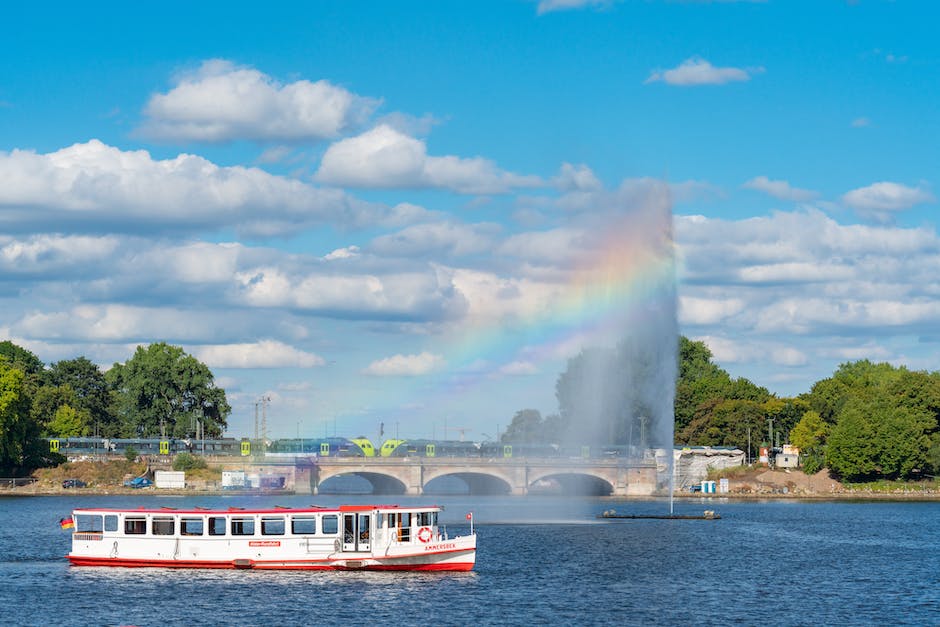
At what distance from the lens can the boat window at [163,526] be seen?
280ft

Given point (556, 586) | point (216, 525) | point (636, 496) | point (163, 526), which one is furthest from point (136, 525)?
point (636, 496)

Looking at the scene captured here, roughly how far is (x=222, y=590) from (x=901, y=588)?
45399mm

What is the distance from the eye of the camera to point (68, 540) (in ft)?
356

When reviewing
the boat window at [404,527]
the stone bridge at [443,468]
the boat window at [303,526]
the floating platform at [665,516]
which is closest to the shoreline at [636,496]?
the stone bridge at [443,468]

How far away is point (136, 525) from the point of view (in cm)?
8562

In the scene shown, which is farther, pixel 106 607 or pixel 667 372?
pixel 667 372

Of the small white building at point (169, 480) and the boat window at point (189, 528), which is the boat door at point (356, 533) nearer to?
the boat window at point (189, 528)

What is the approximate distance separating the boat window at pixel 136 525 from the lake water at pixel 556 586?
2.72m

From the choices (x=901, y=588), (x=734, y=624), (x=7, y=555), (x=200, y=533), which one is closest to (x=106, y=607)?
(x=200, y=533)

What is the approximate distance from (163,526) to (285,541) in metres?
9.28

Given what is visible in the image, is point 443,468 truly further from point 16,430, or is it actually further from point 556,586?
point 556,586

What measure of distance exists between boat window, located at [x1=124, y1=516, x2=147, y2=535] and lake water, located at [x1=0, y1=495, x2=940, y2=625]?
272 cm

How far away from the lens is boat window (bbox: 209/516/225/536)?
279 ft

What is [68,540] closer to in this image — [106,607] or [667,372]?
[106,607]
